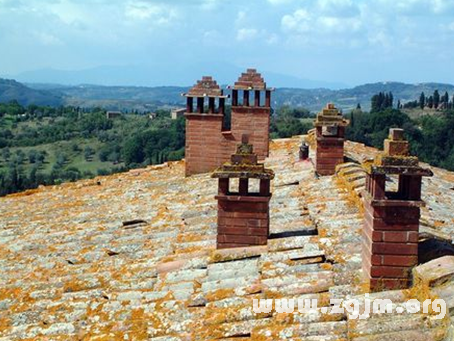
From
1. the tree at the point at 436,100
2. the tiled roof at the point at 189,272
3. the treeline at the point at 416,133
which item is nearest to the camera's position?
the tiled roof at the point at 189,272

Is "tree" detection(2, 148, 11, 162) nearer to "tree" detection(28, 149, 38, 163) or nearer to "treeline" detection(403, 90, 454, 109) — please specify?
"tree" detection(28, 149, 38, 163)

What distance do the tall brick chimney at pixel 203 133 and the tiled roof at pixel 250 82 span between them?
55 cm

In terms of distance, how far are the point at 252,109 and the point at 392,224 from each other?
9.40m

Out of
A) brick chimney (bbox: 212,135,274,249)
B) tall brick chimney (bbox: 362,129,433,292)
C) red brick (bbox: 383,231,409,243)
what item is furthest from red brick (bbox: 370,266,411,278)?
brick chimney (bbox: 212,135,274,249)

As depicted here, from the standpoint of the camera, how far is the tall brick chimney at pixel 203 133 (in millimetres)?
14258

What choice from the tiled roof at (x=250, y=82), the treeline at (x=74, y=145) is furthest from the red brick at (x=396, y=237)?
the treeline at (x=74, y=145)

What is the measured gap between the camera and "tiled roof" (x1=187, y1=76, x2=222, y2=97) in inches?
561

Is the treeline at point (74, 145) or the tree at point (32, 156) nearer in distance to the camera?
the treeline at point (74, 145)

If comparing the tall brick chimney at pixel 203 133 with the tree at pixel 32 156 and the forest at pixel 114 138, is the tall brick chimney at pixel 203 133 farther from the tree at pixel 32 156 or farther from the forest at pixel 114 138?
the tree at pixel 32 156

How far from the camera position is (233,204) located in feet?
22.7

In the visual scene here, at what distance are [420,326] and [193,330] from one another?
1856 mm

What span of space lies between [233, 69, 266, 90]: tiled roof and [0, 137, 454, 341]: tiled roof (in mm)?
3778

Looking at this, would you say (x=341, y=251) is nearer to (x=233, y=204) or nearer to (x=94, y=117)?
(x=233, y=204)

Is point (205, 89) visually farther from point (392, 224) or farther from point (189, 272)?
point (392, 224)
